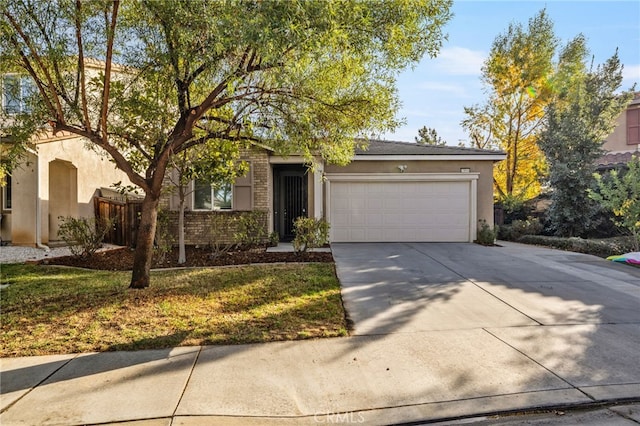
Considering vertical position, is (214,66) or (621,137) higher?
(621,137)

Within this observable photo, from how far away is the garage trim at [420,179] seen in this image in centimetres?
1305

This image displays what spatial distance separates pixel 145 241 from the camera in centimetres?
663

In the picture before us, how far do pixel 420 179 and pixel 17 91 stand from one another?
10861 mm

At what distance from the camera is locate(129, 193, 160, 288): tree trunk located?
6.58 meters

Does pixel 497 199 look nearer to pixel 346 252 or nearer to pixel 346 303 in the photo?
pixel 346 252

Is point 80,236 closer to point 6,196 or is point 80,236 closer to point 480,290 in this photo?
point 6,196

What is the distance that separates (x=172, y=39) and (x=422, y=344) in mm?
5098

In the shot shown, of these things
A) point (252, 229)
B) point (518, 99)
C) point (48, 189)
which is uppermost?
point (518, 99)

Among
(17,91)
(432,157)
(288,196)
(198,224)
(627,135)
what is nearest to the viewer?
(17,91)

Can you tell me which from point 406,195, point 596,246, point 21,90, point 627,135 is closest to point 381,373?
point 21,90

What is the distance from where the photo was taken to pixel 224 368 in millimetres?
3846

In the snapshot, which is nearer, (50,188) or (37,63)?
(37,63)

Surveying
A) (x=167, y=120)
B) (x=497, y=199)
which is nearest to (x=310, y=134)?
(x=167, y=120)

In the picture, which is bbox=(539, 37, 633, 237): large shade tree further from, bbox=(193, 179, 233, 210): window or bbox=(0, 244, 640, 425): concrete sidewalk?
bbox=(193, 179, 233, 210): window
